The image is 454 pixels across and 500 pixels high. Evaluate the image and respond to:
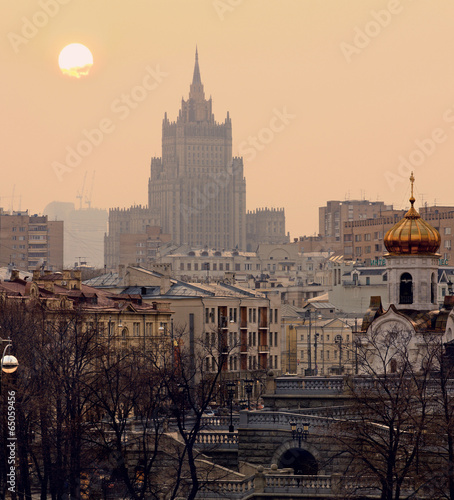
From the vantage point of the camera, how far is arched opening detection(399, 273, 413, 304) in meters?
84.5

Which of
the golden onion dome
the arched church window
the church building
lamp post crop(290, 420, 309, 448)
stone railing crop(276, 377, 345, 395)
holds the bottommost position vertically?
lamp post crop(290, 420, 309, 448)

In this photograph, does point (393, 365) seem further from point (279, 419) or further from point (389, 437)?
point (389, 437)

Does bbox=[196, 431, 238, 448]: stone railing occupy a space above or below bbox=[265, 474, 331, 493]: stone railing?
above

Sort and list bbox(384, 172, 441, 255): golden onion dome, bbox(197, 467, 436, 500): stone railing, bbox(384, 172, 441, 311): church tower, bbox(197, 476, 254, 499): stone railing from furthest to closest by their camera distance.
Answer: bbox(384, 172, 441, 255): golden onion dome → bbox(384, 172, 441, 311): church tower → bbox(197, 476, 254, 499): stone railing → bbox(197, 467, 436, 500): stone railing

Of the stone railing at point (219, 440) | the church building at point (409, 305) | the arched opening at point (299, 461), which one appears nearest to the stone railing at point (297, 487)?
the arched opening at point (299, 461)

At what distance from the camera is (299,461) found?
66125 mm

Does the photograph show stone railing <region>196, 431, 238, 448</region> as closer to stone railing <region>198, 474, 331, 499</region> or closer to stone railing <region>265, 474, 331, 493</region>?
stone railing <region>198, 474, 331, 499</region>

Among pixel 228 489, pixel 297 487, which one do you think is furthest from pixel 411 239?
pixel 297 487

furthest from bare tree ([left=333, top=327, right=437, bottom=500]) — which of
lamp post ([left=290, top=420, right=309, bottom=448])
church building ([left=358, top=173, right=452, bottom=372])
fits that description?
church building ([left=358, top=173, right=452, bottom=372])

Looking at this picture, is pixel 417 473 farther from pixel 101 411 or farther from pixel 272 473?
pixel 101 411

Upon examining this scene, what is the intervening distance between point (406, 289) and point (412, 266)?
112 cm

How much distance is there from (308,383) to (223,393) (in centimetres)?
3962

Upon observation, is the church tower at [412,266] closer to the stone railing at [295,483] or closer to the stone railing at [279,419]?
the stone railing at [279,419]

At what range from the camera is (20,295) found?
103m
